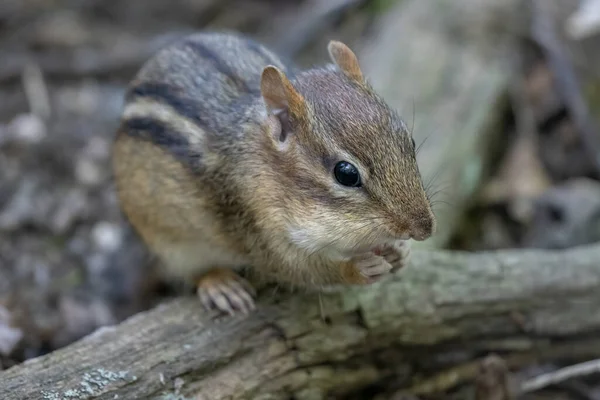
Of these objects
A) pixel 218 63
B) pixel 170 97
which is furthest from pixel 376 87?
pixel 170 97

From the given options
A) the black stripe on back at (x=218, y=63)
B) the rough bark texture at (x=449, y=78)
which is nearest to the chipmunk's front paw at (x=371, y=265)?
the black stripe on back at (x=218, y=63)

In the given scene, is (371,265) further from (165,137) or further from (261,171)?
(165,137)

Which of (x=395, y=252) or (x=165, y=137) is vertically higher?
(x=165, y=137)

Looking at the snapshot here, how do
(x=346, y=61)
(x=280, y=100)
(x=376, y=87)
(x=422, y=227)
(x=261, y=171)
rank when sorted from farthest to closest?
1. (x=376, y=87)
2. (x=346, y=61)
3. (x=261, y=171)
4. (x=280, y=100)
5. (x=422, y=227)

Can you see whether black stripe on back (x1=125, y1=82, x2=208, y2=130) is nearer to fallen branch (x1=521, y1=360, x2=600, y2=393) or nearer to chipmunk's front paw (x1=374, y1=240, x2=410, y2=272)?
chipmunk's front paw (x1=374, y1=240, x2=410, y2=272)

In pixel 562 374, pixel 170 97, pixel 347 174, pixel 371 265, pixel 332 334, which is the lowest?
pixel 562 374

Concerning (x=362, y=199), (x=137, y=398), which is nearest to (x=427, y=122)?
(x=362, y=199)

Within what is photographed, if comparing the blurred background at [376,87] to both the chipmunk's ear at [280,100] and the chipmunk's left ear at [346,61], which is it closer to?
the chipmunk's left ear at [346,61]
